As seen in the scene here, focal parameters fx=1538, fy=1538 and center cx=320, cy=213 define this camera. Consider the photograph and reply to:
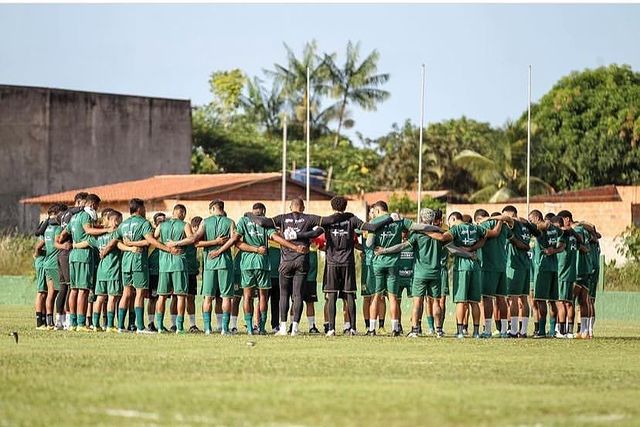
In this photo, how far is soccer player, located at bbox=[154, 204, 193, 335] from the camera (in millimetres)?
22641

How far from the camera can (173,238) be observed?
22656 millimetres

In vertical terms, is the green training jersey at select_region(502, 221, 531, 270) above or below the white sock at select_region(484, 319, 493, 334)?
above

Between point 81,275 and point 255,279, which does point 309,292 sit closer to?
point 255,279

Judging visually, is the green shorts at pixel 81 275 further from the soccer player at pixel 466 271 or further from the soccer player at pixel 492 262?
the soccer player at pixel 492 262

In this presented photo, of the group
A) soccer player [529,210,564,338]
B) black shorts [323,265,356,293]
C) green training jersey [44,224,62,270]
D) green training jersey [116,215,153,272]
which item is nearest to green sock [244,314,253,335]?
black shorts [323,265,356,293]

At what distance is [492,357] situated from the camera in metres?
17.8

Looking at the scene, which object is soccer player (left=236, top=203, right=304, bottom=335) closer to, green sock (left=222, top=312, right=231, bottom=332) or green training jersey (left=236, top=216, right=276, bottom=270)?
green training jersey (left=236, top=216, right=276, bottom=270)

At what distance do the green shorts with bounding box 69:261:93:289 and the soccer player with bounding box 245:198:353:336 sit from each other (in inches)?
102

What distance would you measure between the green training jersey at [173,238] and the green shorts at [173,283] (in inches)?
3.0

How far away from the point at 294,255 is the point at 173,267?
75.4 inches

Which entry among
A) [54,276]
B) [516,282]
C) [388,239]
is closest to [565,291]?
→ [516,282]

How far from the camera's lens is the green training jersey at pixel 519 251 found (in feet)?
75.1

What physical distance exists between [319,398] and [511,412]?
1.63m

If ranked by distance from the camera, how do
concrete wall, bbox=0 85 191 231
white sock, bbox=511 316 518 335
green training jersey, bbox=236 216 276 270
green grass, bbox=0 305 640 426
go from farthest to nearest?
concrete wall, bbox=0 85 191 231 → white sock, bbox=511 316 518 335 → green training jersey, bbox=236 216 276 270 → green grass, bbox=0 305 640 426
